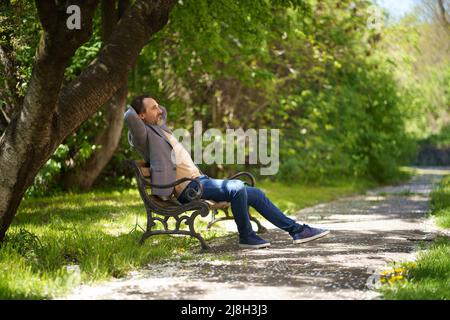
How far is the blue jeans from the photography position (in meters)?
7.70

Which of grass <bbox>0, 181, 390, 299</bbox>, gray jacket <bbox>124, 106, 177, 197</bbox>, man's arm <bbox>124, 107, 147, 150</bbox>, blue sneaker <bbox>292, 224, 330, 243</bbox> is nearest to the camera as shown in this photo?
grass <bbox>0, 181, 390, 299</bbox>

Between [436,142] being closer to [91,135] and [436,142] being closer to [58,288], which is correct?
[91,135]

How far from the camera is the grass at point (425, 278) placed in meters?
5.22

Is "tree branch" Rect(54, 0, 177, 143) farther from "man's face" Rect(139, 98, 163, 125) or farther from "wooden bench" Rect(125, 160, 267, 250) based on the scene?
"wooden bench" Rect(125, 160, 267, 250)

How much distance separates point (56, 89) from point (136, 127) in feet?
3.14

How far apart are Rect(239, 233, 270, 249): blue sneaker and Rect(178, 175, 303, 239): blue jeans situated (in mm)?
42

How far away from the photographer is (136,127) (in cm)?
762

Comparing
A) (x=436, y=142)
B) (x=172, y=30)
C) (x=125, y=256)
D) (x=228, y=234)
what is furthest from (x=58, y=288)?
(x=436, y=142)

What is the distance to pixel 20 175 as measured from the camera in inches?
289

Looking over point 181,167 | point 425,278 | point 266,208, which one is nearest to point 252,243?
point 266,208

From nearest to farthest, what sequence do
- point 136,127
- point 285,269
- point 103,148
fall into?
point 285,269
point 136,127
point 103,148

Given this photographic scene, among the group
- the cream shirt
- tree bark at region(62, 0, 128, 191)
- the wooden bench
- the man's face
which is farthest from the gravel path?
tree bark at region(62, 0, 128, 191)

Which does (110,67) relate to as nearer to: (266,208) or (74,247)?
(74,247)

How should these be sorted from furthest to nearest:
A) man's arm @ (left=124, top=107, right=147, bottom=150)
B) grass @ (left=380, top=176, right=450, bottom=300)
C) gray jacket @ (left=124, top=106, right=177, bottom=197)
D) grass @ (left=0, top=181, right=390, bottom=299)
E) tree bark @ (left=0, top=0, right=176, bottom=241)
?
gray jacket @ (left=124, top=106, right=177, bottom=197) < man's arm @ (left=124, top=107, right=147, bottom=150) < tree bark @ (left=0, top=0, right=176, bottom=241) < grass @ (left=0, top=181, right=390, bottom=299) < grass @ (left=380, top=176, right=450, bottom=300)
